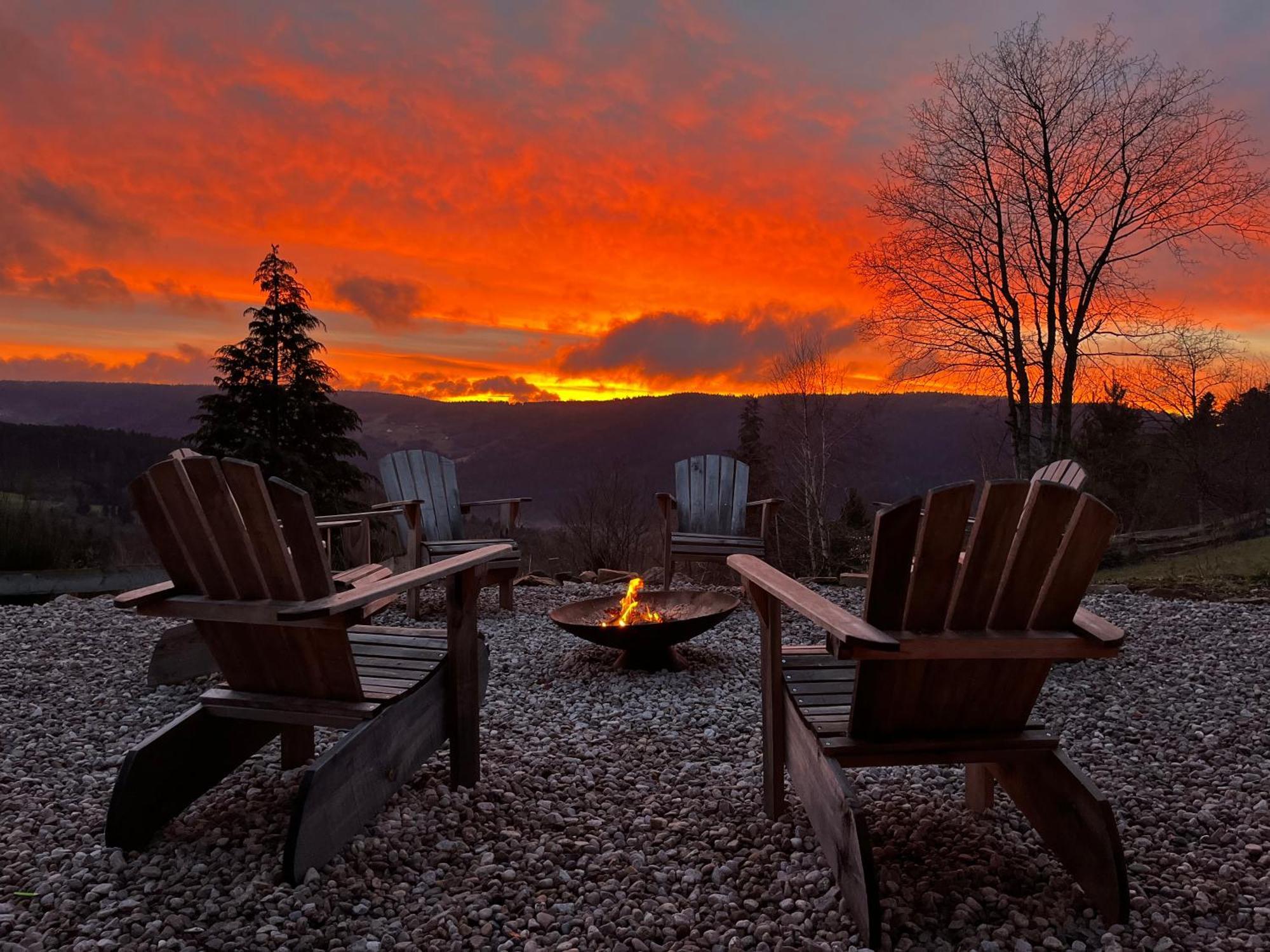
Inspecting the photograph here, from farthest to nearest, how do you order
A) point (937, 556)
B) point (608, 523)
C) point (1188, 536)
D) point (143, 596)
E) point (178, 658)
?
point (1188, 536), point (608, 523), point (178, 658), point (143, 596), point (937, 556)

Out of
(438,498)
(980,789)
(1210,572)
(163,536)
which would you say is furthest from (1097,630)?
(1210,572)

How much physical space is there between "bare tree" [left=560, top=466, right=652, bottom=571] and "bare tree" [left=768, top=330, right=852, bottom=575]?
2499mm

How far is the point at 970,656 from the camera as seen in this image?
1.42 metres

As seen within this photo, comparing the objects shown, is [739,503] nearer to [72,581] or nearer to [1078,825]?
[1078,825]

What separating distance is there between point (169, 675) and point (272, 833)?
1.78 metres

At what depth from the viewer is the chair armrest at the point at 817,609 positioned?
1.37 metres

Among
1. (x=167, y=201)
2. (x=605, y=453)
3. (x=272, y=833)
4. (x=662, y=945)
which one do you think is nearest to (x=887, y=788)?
(x=662, y=945)

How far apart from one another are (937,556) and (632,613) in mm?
2229

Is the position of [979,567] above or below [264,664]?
above

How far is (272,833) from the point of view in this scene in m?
1.83

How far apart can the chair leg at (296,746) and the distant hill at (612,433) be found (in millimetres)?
5110

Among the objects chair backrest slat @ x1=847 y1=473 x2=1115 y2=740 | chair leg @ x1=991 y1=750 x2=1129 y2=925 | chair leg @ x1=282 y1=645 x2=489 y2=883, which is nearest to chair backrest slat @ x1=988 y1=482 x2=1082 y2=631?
chair backrest slat @ x1=847 y1=473 x2=1115 y2=740

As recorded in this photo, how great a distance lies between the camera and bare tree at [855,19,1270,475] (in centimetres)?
764

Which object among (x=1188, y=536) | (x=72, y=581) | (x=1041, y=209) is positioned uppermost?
(x=1041, y=209)
